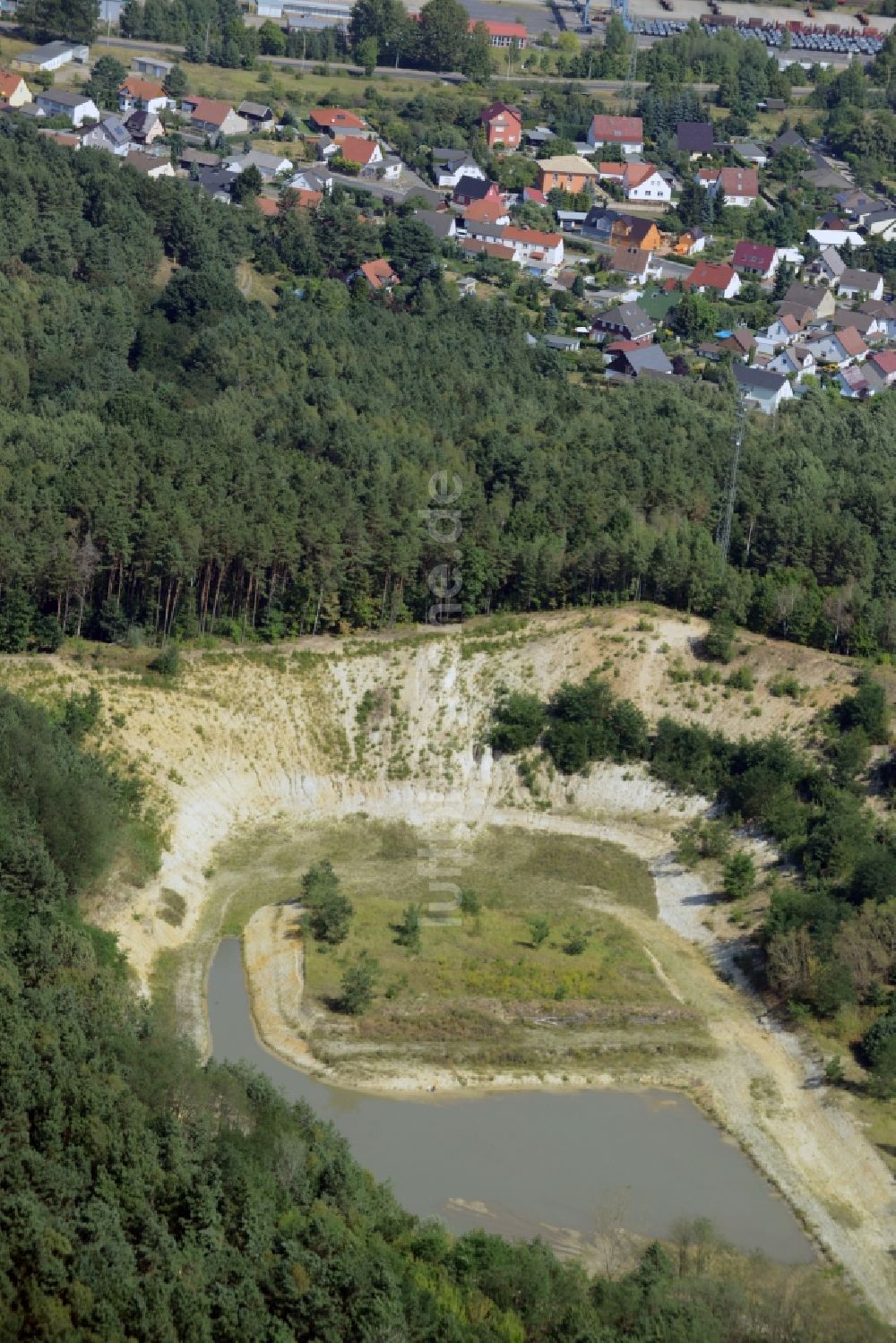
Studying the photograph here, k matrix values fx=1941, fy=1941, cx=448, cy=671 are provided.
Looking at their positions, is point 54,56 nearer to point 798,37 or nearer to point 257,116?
point 257,116

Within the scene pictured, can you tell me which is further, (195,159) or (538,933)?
(195,159)

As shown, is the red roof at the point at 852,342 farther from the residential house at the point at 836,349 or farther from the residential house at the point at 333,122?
the residential house at the point at 333,122

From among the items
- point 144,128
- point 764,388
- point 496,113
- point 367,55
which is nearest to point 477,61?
point 367,55

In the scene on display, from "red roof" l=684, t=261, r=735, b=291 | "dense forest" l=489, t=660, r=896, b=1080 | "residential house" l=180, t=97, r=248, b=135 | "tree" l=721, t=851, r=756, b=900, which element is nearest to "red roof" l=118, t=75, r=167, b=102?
"residential house" l=180, t=97, r=248, b=135

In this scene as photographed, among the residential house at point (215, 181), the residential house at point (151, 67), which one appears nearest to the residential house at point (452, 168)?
the residential house at point (215, 181)

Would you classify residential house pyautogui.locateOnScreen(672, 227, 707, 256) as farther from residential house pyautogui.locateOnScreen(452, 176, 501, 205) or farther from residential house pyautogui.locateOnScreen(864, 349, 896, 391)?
residential house pyautogui.locateOnScreen(864, 349, 896, 391)

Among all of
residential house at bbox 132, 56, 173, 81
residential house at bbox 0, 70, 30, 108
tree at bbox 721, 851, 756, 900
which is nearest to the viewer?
tree at bbox 721, 851, 756, 900
